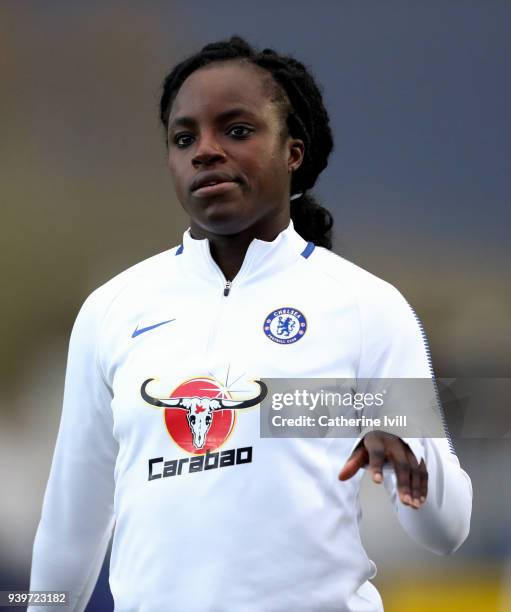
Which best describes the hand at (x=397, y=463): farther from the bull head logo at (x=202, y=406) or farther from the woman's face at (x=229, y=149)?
the woman's face at (x=229, y=149)

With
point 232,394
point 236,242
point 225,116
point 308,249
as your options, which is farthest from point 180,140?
point 232,394

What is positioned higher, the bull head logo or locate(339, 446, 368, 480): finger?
the bull head logo

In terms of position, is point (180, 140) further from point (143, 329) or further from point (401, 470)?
point (401, 470)

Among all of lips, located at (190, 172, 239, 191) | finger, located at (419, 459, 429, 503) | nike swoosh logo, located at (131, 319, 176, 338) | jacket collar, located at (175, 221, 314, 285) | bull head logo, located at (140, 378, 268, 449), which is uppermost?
lips, located at (190, 172, 239, 191)

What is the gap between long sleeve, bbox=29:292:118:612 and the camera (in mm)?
2088

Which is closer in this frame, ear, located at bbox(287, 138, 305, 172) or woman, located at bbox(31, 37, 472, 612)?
woman, located at bbox(31, 37, 472, 612)

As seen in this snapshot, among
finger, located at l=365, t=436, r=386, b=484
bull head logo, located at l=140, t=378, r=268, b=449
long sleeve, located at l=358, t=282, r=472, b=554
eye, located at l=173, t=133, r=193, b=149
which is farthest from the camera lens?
eye, located at l=173, t=133, r=193, b=149

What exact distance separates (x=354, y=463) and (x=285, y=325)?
36 cm

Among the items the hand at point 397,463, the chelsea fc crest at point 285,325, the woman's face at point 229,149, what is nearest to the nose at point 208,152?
the woman's face at point 229,149

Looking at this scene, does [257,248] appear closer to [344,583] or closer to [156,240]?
[344,583]

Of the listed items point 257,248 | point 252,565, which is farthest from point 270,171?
point 252,565

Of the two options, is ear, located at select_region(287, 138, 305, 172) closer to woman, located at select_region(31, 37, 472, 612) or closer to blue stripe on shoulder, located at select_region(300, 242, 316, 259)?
woman, located at select_region(31, 37, 472, 612)

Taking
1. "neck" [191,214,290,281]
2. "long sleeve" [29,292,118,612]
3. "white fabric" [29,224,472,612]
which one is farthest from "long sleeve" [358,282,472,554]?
"long sleeve" [29,292,118,612]

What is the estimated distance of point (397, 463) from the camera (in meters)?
1.64
